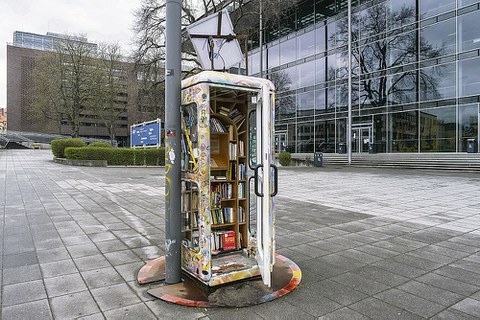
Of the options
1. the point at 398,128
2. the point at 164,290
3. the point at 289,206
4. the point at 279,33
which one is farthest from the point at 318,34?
the point at 164,290

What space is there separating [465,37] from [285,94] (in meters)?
14.9

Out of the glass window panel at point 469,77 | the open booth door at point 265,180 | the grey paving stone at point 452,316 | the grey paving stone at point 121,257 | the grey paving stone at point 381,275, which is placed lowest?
the grey paving stone at point 452,316

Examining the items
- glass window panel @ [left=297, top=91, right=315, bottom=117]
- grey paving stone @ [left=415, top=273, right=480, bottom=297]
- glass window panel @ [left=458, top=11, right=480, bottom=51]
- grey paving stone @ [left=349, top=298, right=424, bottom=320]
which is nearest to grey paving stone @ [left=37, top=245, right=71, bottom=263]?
grey paving stone @ [left=349, top=298, right=424, bottom=320]

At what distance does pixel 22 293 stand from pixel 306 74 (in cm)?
2895

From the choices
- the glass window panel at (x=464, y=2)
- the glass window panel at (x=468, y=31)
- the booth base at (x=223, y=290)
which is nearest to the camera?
the booth base at (x=223, y=290)

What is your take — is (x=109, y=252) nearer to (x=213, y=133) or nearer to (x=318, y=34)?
(x=213, y=133)

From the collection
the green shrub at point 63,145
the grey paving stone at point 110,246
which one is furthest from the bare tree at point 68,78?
the grey paving stone at point 110,246

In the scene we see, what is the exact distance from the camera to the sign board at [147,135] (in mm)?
21375

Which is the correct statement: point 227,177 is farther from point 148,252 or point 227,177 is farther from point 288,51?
point 288,51

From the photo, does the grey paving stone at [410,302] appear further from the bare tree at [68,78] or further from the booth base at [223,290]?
the bare tree at [68,78]

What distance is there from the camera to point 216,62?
4.01m

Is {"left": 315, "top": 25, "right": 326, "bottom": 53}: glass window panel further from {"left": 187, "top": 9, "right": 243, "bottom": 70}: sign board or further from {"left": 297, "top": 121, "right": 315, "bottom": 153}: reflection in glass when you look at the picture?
{"left": 187, "top": 9, "right": 243, "bottom": 70}: sign board

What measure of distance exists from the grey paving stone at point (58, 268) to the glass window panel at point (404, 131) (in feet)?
75.5

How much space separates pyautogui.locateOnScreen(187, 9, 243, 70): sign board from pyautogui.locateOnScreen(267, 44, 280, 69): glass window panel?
2990 centimetres
